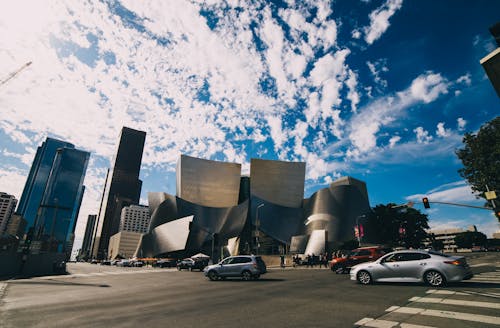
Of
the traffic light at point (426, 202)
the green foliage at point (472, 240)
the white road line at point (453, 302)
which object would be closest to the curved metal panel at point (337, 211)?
the traffic light at point (426, 202)

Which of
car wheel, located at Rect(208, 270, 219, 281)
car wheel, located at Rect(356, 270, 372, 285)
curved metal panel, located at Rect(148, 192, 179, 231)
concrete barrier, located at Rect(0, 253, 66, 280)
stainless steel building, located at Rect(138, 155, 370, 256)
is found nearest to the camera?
car wheel, located at Rect(356, 270, 372, 285)

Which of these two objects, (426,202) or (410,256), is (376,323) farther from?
(426,202)

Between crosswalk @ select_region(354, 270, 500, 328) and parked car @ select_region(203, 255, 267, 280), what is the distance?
11.2m

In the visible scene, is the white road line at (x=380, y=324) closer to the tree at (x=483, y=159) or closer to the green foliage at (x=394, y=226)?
the tree at (x=483, y=159)

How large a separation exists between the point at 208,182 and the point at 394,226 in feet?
182

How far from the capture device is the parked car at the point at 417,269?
10.1 m

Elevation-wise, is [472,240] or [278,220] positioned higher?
[278,220]

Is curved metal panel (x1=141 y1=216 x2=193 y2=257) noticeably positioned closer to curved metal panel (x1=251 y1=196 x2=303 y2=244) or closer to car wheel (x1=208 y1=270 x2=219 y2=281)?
curved metal panel (x1=251 y1=196 x2=303 y2=244)

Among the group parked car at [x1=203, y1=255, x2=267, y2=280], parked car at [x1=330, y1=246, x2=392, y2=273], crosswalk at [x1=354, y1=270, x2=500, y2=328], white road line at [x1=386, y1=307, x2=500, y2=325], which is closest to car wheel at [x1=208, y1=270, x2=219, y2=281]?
parked car at [x1=203, y1=255, x2=267, y2=280]

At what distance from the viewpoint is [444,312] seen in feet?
19.7

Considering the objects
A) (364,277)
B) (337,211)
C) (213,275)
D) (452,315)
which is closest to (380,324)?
(452,315)

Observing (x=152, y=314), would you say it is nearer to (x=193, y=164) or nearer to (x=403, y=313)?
(x=403, y=313)

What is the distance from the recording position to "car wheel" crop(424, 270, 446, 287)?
1018 cm

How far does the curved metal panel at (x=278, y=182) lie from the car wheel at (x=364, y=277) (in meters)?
74.4
